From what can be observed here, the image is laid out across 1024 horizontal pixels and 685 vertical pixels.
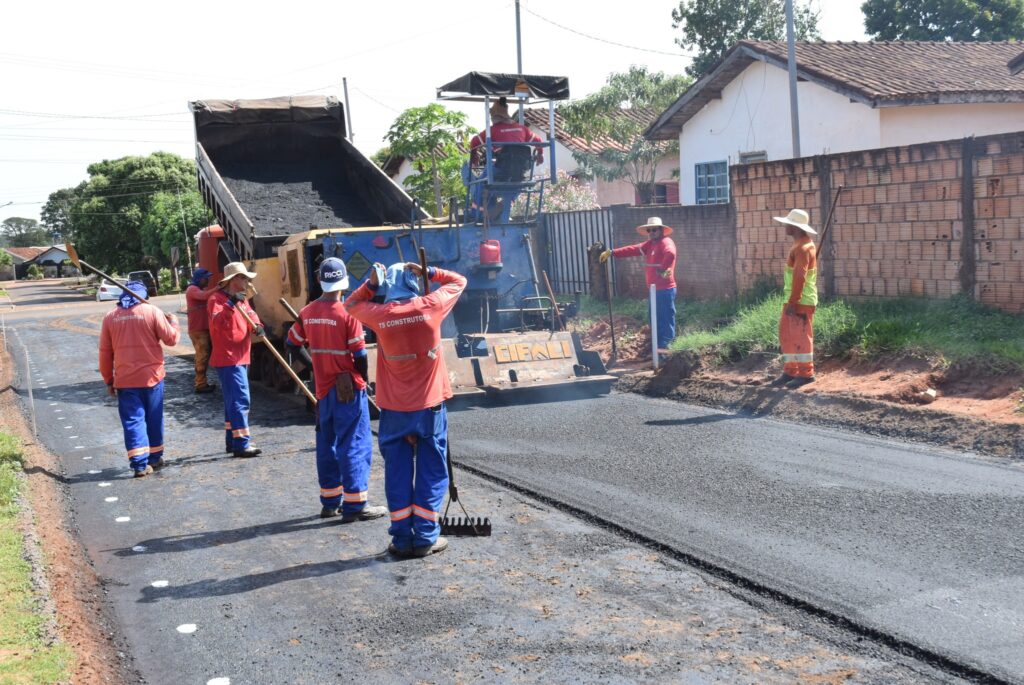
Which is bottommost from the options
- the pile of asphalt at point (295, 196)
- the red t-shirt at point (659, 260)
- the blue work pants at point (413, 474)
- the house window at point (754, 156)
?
the blue work pants at point (413, 474)

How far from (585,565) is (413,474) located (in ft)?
3.98

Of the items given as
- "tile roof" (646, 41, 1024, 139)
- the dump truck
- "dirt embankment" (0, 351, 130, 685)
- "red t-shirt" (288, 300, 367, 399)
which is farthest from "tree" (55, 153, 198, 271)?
"red t-shirt" (288, 300, 367, 399)

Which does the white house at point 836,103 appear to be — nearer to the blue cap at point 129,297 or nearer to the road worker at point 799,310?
the road worker at point 799,310

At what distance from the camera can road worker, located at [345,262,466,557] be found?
5.96 metres

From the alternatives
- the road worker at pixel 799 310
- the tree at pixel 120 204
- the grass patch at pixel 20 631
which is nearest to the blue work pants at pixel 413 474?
the grass patch at pixel 20 631

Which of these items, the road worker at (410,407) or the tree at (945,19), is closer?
the road worker at (410,407)

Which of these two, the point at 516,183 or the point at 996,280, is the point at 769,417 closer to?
the point at 996,280

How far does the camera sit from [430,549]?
19.5 feet

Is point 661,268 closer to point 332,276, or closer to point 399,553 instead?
point 332,276

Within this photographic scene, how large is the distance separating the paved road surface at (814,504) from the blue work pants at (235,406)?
73.0 inches

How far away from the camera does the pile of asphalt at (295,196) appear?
1298 cm

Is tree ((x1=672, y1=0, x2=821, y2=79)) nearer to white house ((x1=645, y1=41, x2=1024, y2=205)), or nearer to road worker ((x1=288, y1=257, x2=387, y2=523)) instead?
white house ((x1=645, y1=41, x2=1024, y2=205))

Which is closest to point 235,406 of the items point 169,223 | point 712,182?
point 712,182

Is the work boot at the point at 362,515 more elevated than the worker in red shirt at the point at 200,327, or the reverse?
the worker in red shirt at the point at 200,327
